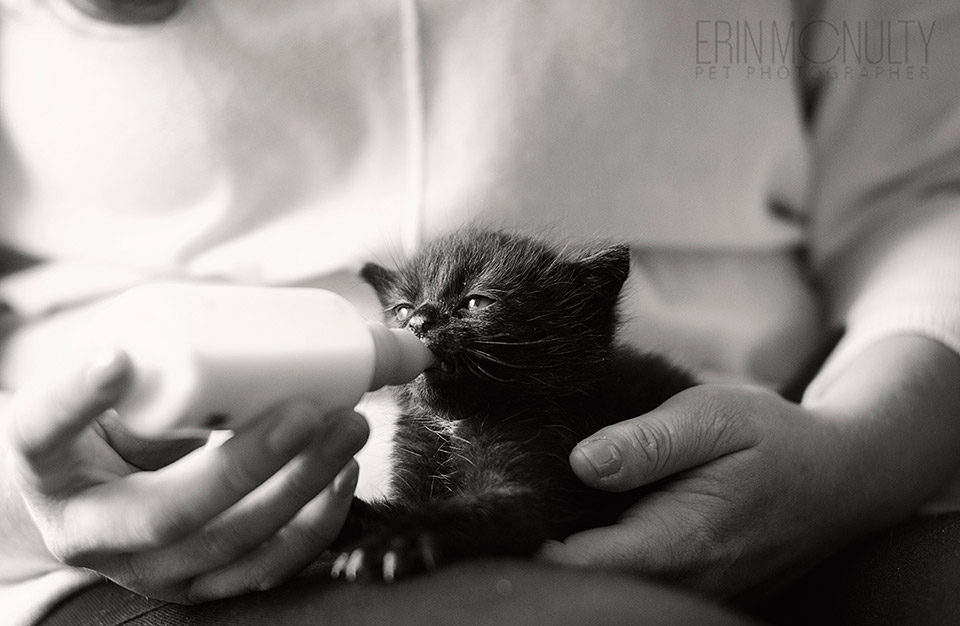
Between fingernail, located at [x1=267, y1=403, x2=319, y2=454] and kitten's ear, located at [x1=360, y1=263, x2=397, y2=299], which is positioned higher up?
kitten's ear, located at [x1=360, y1=263, x2=397, y2=299]

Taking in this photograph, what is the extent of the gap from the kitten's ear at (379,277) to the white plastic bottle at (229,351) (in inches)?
13.4

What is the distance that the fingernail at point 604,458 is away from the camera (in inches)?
34.9

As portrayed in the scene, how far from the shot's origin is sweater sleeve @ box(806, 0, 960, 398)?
4.84ft

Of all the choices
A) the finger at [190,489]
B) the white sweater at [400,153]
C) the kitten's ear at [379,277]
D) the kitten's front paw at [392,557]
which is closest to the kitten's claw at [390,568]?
the kitten's front paw at [392,557]

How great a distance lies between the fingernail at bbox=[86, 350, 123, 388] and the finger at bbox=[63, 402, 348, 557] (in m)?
0.12

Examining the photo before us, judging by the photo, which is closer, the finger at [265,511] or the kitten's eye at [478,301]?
the finger at [265,511]

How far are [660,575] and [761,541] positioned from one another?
174 millimetres

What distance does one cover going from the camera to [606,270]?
1046 millimetres

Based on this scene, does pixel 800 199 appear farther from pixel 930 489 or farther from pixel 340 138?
pixel 340 138

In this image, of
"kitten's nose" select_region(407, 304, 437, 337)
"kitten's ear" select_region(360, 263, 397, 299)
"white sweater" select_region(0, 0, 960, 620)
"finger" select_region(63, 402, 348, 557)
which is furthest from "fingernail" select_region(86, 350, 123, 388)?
"white sweater" select_region(0, 0, 960, 620)

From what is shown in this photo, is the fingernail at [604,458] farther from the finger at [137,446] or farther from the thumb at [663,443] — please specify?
the finger at [137,446]

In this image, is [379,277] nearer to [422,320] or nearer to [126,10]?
[422,320]

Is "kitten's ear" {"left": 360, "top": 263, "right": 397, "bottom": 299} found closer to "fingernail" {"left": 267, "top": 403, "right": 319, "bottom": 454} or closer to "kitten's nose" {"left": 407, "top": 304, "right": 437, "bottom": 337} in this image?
"kitten's nose" {"left": 407, "top": 304, "right": 437, "bottom": 337}

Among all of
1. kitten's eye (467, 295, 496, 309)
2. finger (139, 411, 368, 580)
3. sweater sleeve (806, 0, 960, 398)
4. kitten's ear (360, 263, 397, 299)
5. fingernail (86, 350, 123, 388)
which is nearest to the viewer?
fingernail (86, 350, 123, 388)
